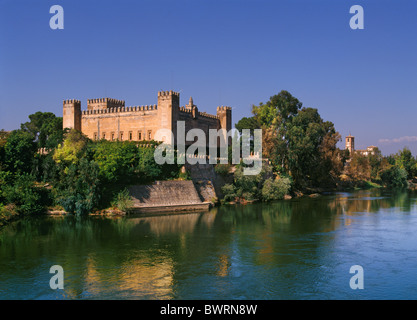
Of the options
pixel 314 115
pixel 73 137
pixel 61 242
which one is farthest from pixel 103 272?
pixel 314 115

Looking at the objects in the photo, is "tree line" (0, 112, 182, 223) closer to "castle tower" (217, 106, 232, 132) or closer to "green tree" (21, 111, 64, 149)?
"green tree" (21, 111, 64, 149)

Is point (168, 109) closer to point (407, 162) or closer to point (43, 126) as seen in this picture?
point (43, 126)

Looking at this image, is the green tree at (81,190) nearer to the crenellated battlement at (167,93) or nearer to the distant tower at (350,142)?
the crenellated battlement at (167,93)

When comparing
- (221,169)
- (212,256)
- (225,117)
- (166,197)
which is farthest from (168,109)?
(212,256)

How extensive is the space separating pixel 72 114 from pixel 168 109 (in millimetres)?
10809

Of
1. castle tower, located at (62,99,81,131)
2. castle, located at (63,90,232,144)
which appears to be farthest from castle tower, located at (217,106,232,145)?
castle tower, located at (62,99,81,131)

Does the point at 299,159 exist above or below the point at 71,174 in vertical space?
above

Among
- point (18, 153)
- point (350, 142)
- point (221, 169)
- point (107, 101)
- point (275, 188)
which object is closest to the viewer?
point (18, 153)

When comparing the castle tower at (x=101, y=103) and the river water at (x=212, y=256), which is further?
the castle tower at (x=101, y=103)

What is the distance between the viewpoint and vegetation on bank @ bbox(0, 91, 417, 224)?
30016 mm

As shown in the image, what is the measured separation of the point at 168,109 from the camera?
39156mm

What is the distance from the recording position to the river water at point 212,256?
1512 cm

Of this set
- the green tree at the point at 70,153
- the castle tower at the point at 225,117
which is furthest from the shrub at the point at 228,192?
the castle tower at the point at 225,117

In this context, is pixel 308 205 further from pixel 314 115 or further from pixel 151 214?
pixel 314 115
